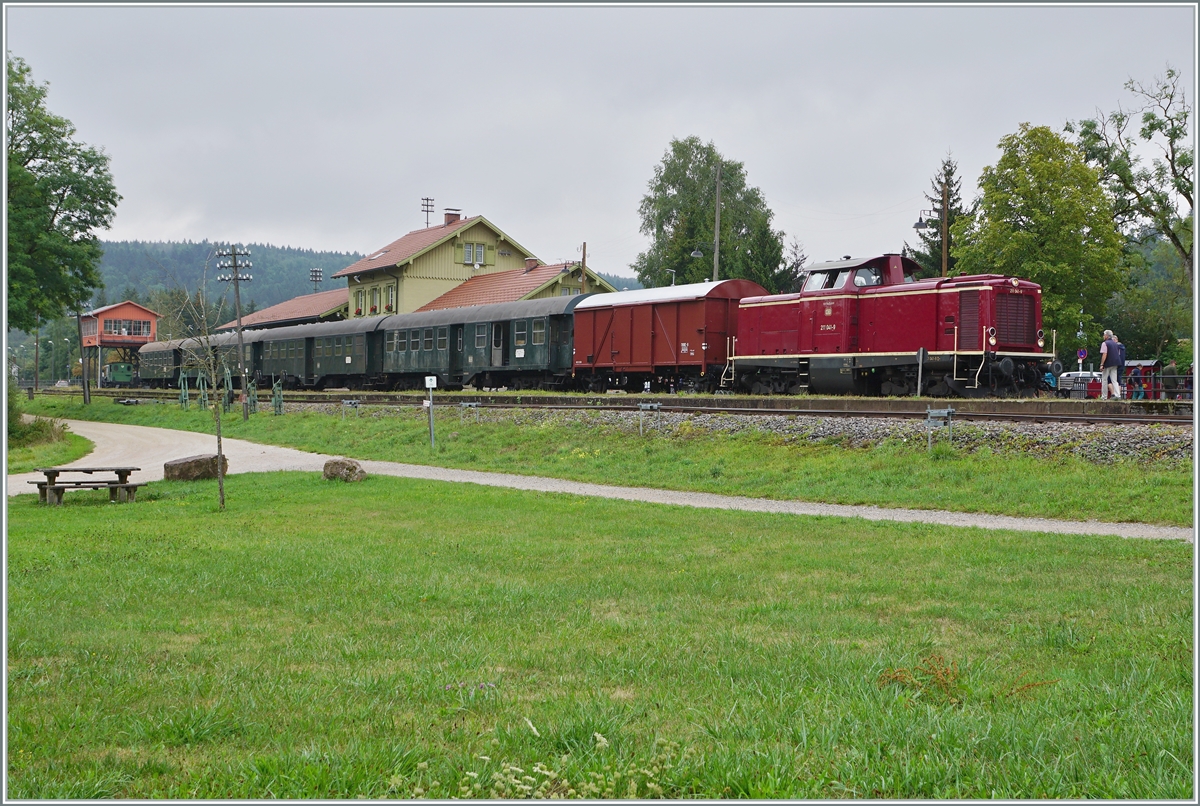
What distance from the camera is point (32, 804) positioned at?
11.8 ft

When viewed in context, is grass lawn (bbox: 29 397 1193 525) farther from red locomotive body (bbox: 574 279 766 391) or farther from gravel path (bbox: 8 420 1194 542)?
red locomotive body (bbox: 574 279 766 391)

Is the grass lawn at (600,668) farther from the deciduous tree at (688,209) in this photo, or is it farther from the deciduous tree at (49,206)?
the deciduous tree at (688,209)

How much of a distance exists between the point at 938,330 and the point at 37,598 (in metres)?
19.3

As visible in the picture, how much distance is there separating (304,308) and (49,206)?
2694 centimetres

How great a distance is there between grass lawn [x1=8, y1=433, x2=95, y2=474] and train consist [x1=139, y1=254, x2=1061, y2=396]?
519 cm

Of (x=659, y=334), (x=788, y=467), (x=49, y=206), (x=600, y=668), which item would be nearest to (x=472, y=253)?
(x=49, y=206)

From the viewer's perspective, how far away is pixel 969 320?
72.0 feet

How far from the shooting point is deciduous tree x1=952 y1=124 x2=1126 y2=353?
38.0 metres

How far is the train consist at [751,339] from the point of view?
2228 centimetres

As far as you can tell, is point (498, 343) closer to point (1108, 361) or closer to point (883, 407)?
point (883, 407)

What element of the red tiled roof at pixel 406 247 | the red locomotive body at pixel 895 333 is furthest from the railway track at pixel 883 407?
the red tiled roof at pixel 406 247

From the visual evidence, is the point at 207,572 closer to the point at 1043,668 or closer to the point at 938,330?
the point at 1043,668

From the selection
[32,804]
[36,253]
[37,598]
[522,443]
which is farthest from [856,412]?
[36,253]

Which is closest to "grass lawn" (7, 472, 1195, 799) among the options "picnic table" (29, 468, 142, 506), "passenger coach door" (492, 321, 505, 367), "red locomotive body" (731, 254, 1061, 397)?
"picnic table" (29, 468, 142, 506)
